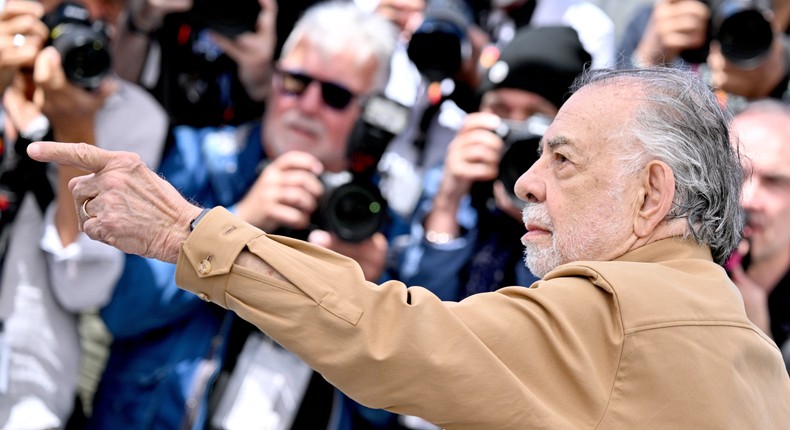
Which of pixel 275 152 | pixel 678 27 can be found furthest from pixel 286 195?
pixel 678 27

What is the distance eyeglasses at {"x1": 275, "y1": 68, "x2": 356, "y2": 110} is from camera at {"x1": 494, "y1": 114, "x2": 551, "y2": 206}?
1.79ft

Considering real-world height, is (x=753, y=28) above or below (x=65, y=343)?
above

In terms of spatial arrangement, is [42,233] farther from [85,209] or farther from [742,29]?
[742,29]

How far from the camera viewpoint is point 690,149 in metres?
1.91

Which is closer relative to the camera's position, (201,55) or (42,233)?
(42,233)

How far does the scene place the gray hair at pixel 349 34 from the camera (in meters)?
3.59

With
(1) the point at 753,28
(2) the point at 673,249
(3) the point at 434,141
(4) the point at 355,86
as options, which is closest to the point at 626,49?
(1) the point at 753,28

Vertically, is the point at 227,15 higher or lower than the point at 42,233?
higher

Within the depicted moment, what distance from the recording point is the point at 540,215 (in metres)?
2.00

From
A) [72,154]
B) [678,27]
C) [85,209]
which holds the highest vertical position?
[72,154]

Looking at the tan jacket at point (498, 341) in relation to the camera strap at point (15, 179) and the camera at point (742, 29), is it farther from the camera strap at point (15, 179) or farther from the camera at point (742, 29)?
the camera at point (742, 29)

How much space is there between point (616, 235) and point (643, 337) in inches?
11.3

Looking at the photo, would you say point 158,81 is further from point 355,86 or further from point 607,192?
point 607,192

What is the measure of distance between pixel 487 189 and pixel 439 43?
19.2 inches
